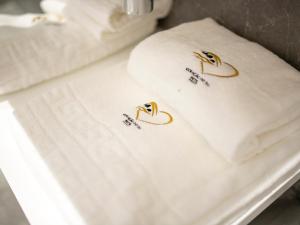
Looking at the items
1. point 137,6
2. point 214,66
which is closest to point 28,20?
point 137,6

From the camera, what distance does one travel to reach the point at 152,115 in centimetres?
69

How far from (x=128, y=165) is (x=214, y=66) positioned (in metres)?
0.27

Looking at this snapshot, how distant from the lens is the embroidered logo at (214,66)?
0.67 metres

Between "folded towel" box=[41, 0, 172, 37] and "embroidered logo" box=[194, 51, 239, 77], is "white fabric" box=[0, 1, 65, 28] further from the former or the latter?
"embroidered logo" box=[194, 51, 239, 77]

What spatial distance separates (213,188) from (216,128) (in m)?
0.11

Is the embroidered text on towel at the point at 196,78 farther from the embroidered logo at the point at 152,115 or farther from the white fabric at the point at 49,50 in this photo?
the white fabric at the point at 49,50

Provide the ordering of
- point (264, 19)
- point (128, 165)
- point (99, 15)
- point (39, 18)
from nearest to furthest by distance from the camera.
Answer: point (128, 165), point (264, 19), point (99, 15), point (39, 18)

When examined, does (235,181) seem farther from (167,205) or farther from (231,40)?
(231,40)

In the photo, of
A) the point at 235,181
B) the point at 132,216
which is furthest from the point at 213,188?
the point at 132,216

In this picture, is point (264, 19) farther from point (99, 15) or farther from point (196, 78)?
point (99, 15)

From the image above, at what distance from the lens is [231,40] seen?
77 centimetres

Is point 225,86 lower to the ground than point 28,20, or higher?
lower

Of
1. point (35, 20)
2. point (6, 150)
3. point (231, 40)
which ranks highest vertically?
point (35, 20)

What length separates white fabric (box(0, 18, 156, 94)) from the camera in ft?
2.66
